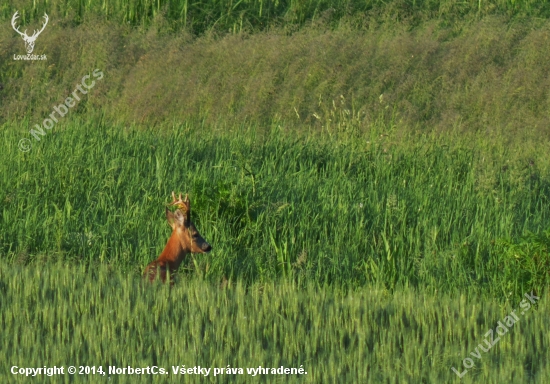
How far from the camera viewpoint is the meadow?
4.26m

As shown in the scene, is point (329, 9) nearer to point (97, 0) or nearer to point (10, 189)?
point (97, 0)

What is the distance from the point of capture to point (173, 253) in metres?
5.00

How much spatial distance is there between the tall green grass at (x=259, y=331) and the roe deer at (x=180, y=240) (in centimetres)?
15

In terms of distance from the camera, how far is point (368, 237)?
6.17 meters

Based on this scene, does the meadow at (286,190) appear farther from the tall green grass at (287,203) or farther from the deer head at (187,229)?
the deer head at (187,229)

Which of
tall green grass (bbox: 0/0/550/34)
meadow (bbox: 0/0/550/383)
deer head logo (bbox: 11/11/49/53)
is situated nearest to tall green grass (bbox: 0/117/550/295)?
meadow (bbox: 0/0/550/383)

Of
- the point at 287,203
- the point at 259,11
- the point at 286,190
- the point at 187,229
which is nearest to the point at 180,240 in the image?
the point at 187,229

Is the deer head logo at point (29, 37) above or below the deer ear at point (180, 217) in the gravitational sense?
above

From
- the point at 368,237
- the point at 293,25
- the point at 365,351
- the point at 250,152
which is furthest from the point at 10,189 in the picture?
the point at 293,25

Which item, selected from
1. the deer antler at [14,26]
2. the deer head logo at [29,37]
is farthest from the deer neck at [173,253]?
the deer antler at [14,26]

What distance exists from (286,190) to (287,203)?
763 millimetres

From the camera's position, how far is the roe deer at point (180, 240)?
4.87 m

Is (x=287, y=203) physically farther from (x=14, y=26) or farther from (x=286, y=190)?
(x=14, y=26)

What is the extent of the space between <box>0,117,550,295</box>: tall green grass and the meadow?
0.9 inches
